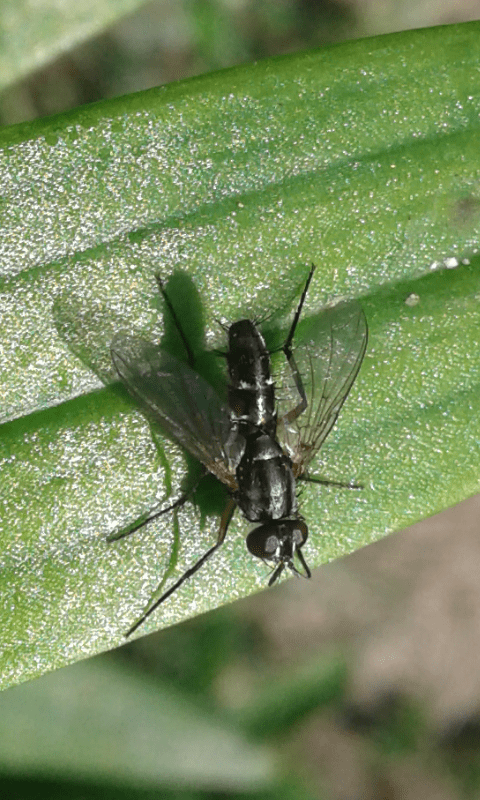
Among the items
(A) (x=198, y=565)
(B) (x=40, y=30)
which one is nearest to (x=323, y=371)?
(A) (x=198, y=565)

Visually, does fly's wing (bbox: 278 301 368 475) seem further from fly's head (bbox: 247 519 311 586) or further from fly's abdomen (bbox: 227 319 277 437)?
fly's head (bbox: 247 519 311 586)

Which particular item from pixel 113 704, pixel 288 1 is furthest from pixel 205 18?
pixel 113 704

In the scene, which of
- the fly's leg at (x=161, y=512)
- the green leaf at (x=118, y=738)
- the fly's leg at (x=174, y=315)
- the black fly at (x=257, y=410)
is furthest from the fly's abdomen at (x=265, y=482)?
the green leaf at (x=118, y=738)

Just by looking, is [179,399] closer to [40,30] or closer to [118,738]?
[40,30]

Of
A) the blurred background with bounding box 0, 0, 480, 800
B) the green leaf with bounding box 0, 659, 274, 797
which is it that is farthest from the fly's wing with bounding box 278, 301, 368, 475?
the green leaf with bounding box 0, 659, 274, 797

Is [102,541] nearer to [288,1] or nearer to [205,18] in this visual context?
[205,18]

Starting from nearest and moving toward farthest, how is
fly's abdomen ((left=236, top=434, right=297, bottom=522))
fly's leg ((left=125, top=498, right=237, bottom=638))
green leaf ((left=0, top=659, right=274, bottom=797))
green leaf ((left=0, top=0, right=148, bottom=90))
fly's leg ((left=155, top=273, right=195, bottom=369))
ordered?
fly's leg ((left=125, top=498, right=237, bottom=638))
fly's leg ((left=155, top=273, right=195, bottom=369))
fly's abdomen ((left=236, top=434, right=297, bottom=522))
green leaf ((left=0, top=0, right=148, bottom=90))
green leaf ((left=0, top=659, right=274, bottom=797))
